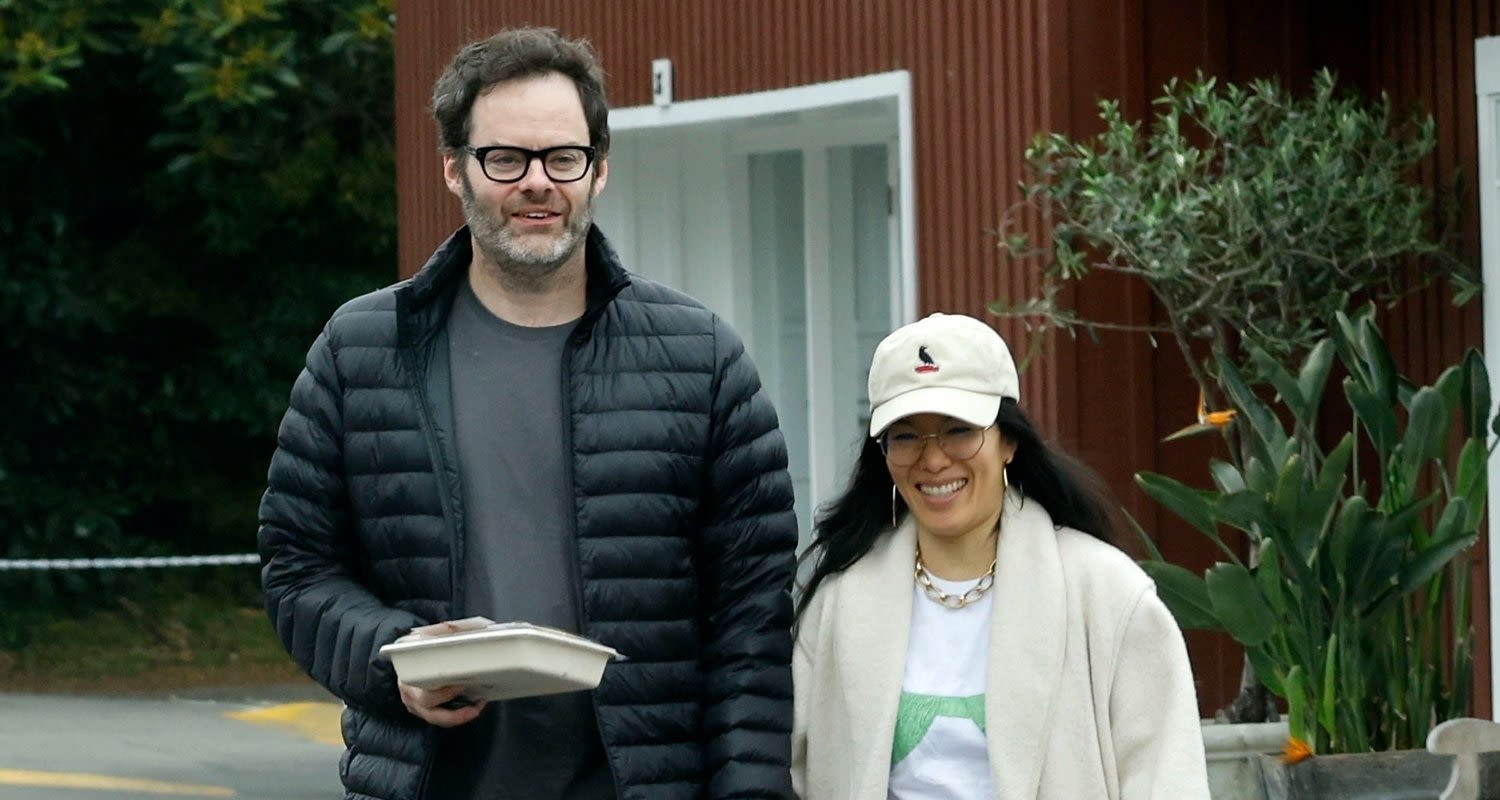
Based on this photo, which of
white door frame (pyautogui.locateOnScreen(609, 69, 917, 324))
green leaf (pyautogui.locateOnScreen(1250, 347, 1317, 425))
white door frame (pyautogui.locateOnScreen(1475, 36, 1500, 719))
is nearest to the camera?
green leaf (pyautogui.locateOnScreen(1250, 347, 1317, 425))

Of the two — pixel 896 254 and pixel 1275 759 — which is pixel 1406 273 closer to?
pixel 1275 759

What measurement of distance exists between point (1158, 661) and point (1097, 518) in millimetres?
301

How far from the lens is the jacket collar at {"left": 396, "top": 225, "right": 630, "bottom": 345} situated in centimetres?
377

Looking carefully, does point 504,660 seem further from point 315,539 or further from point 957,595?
point 957,595

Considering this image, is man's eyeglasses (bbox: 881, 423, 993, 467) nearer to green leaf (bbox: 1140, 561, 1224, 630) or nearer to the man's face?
the man's face

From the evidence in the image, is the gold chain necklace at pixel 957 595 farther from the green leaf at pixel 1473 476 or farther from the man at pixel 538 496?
the green leaf at pixel 1473 476

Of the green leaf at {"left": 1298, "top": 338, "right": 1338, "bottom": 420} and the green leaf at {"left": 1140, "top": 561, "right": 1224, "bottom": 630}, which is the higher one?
the green leaf at {"left": 1298, "top": 338, "right": 1338, "bottom": 420}

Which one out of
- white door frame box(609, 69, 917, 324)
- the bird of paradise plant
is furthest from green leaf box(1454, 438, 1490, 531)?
white door frame box(609, 69, 917, 324)

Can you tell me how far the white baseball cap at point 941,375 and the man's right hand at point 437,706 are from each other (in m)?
0.71

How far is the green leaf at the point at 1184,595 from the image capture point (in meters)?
6.35

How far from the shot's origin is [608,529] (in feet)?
12.0

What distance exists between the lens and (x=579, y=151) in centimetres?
369

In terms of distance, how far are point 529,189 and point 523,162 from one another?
0.15ft

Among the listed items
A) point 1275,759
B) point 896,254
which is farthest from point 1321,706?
point 896,254
